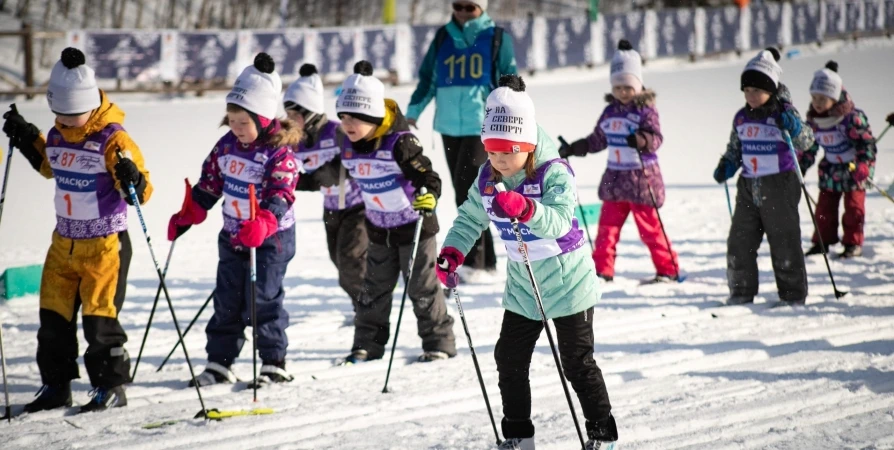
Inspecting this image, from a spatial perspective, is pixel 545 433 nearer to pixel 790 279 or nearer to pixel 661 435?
pixel 661 435

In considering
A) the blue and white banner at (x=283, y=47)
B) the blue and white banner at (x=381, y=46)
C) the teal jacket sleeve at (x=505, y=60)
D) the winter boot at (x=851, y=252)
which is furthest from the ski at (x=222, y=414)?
the blue and white banner at (x=381, y=46)

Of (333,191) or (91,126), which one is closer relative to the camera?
(91,126)

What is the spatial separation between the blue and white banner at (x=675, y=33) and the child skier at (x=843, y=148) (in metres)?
21.4

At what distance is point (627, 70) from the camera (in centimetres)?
695

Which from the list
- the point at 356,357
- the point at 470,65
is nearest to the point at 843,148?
the point at 470,65

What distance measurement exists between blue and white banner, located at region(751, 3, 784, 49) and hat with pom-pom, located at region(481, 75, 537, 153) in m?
30.0

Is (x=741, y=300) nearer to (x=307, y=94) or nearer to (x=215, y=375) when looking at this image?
(x=307, y=94)

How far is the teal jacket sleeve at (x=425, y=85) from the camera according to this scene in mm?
7121

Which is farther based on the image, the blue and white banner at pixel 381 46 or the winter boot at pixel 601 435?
the blue and white banner at pixel 381 46

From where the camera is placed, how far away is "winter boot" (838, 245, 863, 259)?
7812mm

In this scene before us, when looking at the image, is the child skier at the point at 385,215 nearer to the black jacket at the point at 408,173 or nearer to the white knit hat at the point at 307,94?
the black jacket at the point at 408,173

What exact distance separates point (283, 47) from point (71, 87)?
17613mm

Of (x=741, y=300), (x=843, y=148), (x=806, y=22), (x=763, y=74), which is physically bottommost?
(x=741, y=300)

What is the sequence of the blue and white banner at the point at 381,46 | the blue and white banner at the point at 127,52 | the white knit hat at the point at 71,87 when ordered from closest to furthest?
1. the white knit hat at the point at 71,87
2. the blue and white banner at the point at 127,52
3. the blue and white banner at the point at 381,46
